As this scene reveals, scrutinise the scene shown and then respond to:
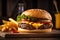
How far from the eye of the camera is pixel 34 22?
3.06m

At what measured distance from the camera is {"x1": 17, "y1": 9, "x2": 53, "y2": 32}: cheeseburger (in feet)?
9.86

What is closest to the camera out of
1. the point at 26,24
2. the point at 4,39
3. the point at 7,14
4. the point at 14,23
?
the point at 4,39

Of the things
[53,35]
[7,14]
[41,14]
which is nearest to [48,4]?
[7,14]

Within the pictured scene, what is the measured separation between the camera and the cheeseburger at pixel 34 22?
3006 mm

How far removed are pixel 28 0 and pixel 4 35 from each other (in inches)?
104

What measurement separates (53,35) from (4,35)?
0.51 meters

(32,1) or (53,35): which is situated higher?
(32,1)

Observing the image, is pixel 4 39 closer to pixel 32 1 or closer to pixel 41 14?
pixel 41 14

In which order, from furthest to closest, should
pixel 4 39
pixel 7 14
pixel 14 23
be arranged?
pixel 7 14 < pixel 14 23 < pixel 4 39

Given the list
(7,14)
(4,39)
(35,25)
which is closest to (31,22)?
(35,25)

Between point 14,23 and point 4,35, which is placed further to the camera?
point 14,23

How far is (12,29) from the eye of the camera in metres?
3.07

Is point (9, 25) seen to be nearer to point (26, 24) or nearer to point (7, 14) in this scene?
point (26, 24)

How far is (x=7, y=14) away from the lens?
5.25 meters
